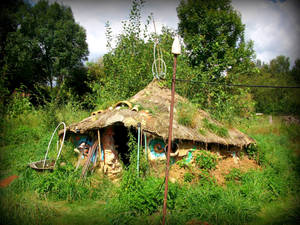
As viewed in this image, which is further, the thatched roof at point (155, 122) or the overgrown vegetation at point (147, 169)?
the thatched roof at point (155, 122)

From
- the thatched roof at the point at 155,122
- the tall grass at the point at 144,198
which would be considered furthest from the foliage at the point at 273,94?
the thatched roof at the point at 155,122

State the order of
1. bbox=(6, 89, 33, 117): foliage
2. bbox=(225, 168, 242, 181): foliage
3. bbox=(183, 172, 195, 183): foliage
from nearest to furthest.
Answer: bbox=(183, 172, 195, 183): foliage < bbox=(225, 168, 242, 181): foliage < bbox=(6, 89, 33, 117): foliage

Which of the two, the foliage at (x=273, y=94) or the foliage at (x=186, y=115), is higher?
the foliage at (x=273, y=94)

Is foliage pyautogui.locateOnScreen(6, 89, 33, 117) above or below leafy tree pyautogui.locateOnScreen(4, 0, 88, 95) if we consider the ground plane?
below

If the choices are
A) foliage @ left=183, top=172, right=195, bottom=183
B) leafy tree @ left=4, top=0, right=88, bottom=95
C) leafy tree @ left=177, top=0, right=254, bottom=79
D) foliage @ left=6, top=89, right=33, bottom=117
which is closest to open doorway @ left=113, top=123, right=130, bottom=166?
foliage @ left=183, top=172, right=195, bottom=183

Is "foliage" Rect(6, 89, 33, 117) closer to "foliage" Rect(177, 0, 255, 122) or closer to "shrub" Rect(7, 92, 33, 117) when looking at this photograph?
"shrub" Rect(7, 92, 33, 117)

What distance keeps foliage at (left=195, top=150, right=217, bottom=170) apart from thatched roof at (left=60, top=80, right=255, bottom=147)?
0.39m

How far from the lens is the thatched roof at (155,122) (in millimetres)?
5715

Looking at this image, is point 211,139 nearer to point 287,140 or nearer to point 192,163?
point 192,163

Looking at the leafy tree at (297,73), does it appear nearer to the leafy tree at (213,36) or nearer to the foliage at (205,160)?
the leafy tree at (213,36)

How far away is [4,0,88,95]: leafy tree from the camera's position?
773 inches

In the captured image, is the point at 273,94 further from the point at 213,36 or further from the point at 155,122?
the point at 155,122

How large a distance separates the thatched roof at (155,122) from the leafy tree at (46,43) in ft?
52.1

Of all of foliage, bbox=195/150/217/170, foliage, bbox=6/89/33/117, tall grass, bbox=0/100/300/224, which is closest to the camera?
tall grass, bbox=0/100/300/224
